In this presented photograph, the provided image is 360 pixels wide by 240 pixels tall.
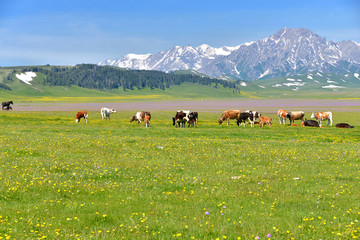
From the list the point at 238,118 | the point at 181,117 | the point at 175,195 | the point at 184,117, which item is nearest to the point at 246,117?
the point at 238,118

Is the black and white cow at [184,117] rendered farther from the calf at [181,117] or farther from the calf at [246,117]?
the calf at [246,117]

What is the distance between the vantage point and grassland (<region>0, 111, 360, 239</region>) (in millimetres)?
8547

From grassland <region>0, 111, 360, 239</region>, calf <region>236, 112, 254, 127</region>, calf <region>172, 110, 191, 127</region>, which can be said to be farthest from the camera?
calf <region>236, 112, 254, 127</region>

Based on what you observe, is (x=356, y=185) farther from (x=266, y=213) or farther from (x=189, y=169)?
(x=189, y=169)

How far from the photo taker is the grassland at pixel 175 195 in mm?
8547

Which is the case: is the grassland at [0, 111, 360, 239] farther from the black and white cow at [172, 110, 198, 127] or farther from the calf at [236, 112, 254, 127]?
the calf at [236, 112, 254, 127]

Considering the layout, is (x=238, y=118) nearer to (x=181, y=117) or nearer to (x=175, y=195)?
(x=181, y=117)

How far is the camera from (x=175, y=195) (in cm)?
1162

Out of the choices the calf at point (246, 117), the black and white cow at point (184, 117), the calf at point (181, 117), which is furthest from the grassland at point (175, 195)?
the calf at point (246, 117)

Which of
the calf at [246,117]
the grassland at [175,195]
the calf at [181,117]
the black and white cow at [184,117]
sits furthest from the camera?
the calf at [246,117]

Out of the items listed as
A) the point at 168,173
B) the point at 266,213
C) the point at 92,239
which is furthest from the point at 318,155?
the point at 92,239

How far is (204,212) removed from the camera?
9883 mm

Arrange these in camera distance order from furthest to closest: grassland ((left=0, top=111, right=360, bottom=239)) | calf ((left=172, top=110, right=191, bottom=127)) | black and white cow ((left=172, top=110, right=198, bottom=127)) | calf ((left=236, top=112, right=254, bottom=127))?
calf ((left=236, top=112, right=254, bottom=127))
calf ((left=172, top=110, right=191, bottom=127))
black and white cow ((left=172, top=110, right=198, bottom=127))
grassland ((left=0, top=111, right=360, bottom=239))

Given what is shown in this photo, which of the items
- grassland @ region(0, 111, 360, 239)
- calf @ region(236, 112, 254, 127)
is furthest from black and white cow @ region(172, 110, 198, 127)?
grassland @ region(0, 111, 360, 239)
